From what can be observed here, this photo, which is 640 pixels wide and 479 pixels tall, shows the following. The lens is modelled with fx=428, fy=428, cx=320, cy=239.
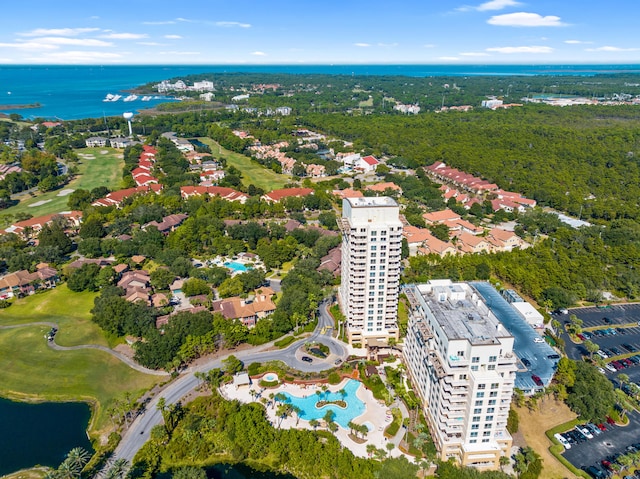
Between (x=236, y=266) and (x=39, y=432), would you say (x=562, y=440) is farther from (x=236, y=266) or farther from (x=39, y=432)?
(x=236, y=266)

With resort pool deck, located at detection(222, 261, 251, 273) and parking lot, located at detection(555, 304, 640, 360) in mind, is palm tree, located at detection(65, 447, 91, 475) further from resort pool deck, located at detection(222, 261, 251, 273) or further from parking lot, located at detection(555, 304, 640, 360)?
parking lot, located at detection(555, 304, 640, 360)

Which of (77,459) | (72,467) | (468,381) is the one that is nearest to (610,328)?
(468,381)

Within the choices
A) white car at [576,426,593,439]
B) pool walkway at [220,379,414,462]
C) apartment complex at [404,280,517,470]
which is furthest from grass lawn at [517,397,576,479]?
pool walkway at [220,379,414,462]

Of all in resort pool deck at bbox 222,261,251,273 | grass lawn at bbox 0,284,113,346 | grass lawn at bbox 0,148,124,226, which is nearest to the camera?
grass lawn at bbox 0,284,113,346

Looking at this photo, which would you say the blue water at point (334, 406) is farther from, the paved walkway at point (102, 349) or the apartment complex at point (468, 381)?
the paved walkway at point (102, 349)

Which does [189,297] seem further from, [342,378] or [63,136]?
[63,136]
